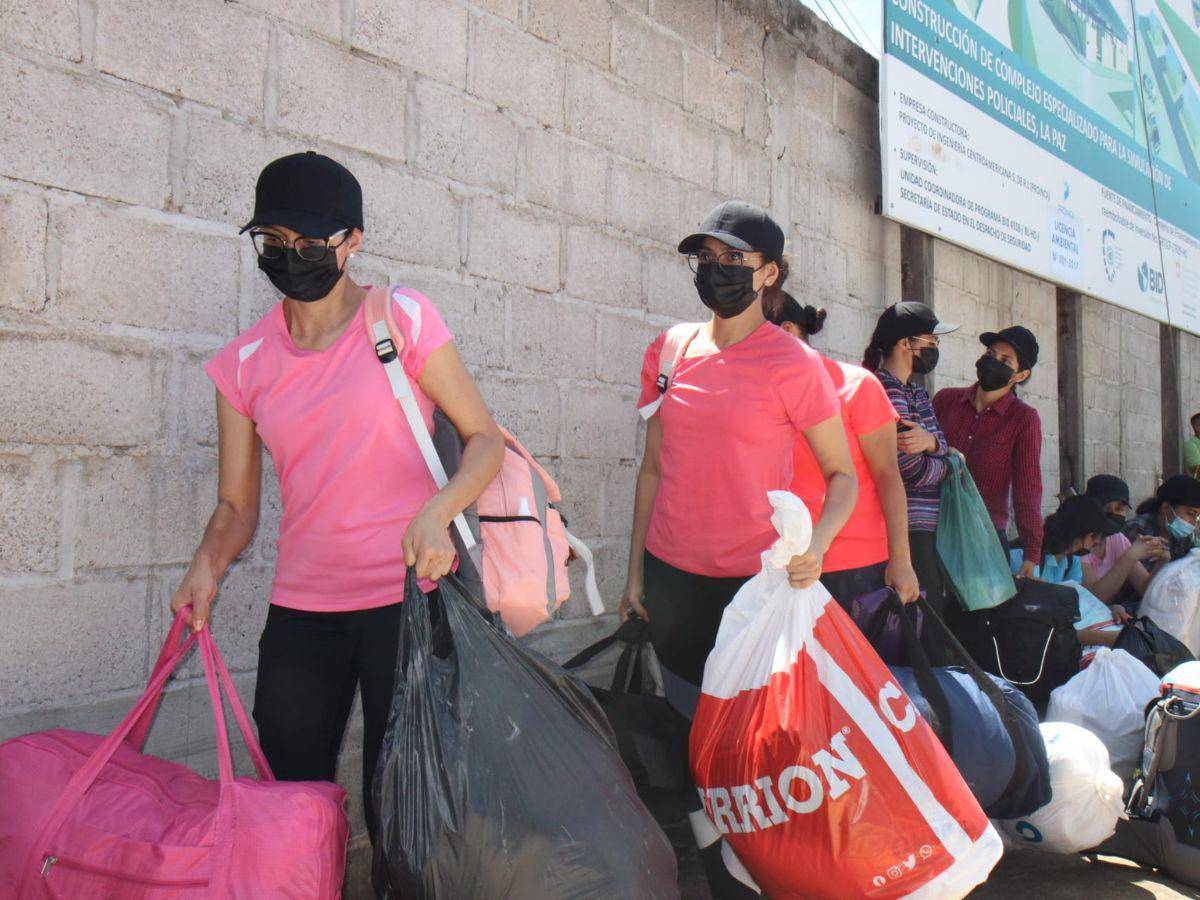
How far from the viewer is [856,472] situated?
9.47 ft

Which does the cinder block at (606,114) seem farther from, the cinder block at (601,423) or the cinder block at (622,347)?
the cinder block at (601,423)

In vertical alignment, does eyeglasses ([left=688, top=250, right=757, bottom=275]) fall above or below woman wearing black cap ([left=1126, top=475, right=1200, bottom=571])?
above

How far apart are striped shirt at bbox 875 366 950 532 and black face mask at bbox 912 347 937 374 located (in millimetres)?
102

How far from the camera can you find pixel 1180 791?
3117mm

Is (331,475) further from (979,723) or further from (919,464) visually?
(919,464)

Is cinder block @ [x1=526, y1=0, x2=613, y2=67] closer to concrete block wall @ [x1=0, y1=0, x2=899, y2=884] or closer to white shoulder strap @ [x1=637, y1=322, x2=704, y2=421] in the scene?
concrete block wall @ [x1=0, y1=0, x2=899, y2=884]

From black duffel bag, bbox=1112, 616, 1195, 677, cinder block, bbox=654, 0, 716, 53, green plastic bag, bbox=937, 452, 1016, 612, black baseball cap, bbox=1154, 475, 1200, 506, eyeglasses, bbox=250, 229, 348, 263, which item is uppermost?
cinder block, bbox=654, 0, 716, 53

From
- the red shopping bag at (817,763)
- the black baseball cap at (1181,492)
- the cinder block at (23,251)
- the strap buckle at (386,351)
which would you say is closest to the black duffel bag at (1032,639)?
the red shopping bag at (817,763)

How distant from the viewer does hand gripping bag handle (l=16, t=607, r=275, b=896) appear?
1689 millimetres

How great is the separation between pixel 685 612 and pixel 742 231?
940mm

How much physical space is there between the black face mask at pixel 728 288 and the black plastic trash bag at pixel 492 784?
1091 millimetres

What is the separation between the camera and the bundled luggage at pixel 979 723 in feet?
8.28

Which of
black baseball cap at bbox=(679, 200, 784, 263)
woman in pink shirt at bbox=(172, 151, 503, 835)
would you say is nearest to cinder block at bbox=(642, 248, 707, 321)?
black baseball cap at bbox=(679, 200, 784, 263)

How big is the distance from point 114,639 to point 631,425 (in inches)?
76.8
